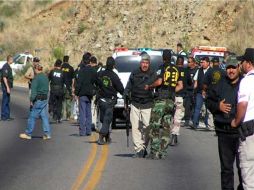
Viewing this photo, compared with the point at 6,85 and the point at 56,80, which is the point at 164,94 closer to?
the point at 56,80

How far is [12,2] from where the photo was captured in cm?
8556

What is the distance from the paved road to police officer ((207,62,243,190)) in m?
1.83

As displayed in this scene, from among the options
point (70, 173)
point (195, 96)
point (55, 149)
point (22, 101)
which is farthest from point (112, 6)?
point (70, 173)

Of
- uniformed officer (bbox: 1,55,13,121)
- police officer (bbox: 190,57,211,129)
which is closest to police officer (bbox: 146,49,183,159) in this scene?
police officer (bbox: 190,57,211,129)

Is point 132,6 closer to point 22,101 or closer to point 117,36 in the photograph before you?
point 117,36

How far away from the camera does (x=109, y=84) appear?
17.9 m

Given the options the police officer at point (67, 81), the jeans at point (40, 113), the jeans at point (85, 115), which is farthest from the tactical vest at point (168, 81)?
the police officer at point (67, 81)

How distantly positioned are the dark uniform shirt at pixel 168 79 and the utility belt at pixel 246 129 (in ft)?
21.1

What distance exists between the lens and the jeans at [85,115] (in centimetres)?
1992

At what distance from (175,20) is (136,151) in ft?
115

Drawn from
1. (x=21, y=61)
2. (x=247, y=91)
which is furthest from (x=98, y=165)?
(x=21, y=61)

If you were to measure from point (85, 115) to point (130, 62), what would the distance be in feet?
12.9

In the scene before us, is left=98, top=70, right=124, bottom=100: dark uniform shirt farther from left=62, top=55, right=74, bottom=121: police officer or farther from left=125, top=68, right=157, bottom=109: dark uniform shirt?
left=62, top=55, right=74, bottom=121: police officer

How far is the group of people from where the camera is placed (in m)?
9.13
